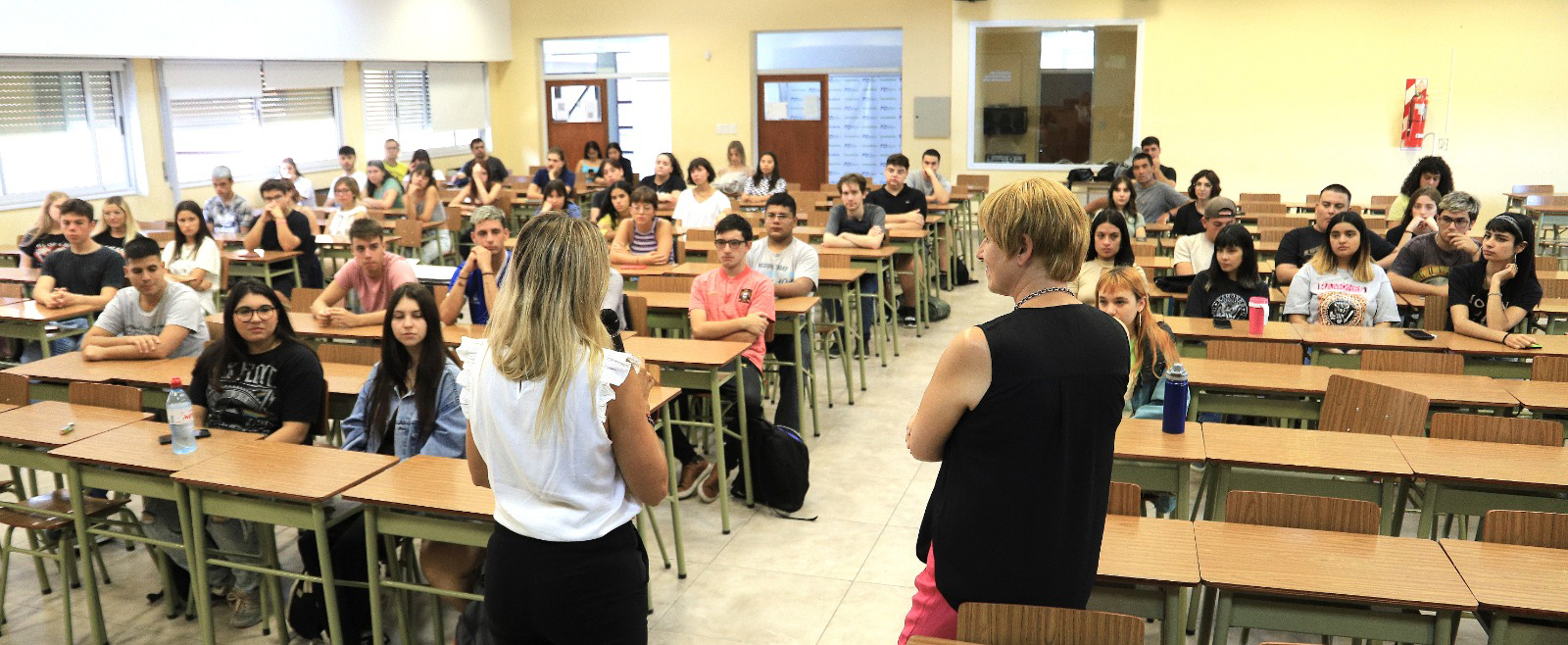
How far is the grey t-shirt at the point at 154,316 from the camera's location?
4.95 m

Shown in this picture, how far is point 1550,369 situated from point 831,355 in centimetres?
425

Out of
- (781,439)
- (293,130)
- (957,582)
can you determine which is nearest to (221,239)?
(293,130)

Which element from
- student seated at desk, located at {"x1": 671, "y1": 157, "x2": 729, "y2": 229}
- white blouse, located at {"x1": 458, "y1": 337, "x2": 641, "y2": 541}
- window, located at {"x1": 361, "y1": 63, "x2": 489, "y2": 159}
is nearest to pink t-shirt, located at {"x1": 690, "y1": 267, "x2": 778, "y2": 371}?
white blouse, located at {"x1": 458, "y1": 337, "x2": 641, "y2": 541}

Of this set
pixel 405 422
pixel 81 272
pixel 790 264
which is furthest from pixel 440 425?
pixel 81 272

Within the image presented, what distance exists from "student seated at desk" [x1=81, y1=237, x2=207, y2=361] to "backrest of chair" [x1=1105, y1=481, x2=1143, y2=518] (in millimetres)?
4047

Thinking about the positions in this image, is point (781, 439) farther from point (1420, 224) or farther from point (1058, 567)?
point (1420, 224)

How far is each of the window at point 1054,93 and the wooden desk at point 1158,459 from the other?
10038 mm

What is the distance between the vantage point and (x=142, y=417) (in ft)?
13.3

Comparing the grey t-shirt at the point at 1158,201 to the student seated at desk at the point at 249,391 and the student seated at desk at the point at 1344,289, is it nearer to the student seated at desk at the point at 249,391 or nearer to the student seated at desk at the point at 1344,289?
the student seated at desk at the point at 1344,289

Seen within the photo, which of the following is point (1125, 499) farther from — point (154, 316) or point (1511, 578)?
point (154, 316)

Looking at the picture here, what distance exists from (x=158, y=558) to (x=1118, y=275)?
3617 mm

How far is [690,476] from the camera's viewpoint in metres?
5.12

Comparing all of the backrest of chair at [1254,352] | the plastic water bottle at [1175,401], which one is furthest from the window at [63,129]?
the plastic water bottle at [1175,401]

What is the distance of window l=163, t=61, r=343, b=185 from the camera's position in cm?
1111
